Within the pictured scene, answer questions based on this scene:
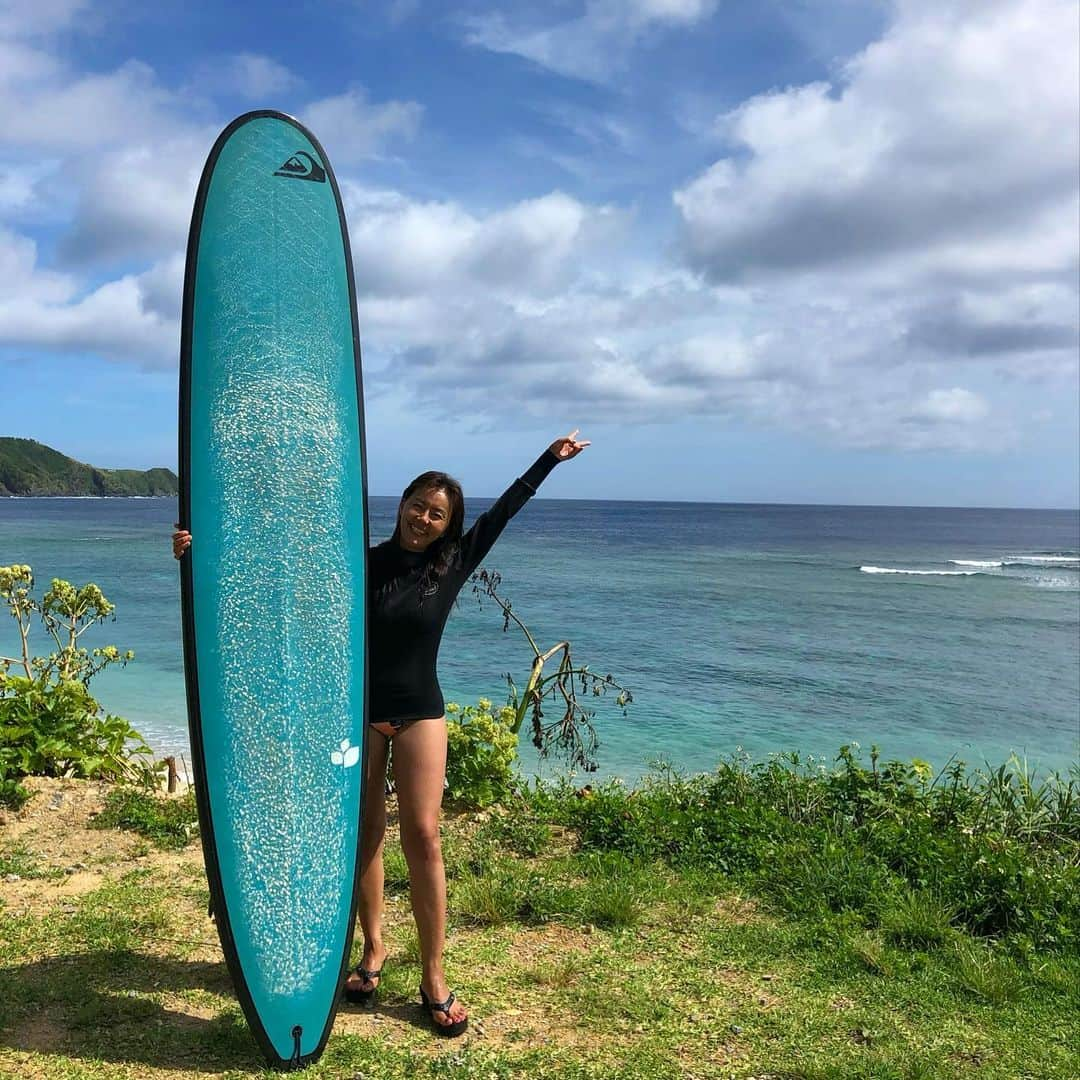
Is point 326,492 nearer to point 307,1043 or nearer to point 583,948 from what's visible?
point 307,1043

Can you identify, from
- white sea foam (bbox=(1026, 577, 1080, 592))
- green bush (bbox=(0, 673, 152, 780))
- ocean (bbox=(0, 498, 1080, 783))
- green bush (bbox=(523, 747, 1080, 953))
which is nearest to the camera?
green bush (bbox=(523, 747, 1080, 953))

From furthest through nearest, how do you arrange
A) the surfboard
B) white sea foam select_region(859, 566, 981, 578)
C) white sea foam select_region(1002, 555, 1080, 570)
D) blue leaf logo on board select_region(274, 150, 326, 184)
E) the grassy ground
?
1. white sea foam select_region(1002, 555, 1080, 570)
2. white sea foam select_region(859, 566, 981, 578)
3. blue leaf logo on board select_region(274, 150, 326, 184)
4. the surfboard
5. the grassy ground

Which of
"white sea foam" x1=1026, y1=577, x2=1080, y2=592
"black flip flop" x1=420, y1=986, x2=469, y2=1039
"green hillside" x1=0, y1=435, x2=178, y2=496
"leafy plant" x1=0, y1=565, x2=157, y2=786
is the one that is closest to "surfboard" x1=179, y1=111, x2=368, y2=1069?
"black flip flop" x1=420, y1=986, x2=469, y2=1039

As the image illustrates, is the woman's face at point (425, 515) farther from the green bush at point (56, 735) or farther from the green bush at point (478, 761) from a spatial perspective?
the green bush at point (56, 735)

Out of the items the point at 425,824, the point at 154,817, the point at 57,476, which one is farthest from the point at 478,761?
the point at 57,476

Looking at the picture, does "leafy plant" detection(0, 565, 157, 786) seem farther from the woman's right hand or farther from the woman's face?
the woman's face

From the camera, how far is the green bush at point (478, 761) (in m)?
4.89

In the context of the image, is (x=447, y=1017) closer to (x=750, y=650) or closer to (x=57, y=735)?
(x=57, y=735)

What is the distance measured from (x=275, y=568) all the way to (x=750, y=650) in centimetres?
1873

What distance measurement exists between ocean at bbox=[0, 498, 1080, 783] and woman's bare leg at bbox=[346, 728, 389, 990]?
3.17 m

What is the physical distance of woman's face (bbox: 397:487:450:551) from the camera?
2.93m

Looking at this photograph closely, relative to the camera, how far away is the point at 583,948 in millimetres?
3520

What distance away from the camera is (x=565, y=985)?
127 inches

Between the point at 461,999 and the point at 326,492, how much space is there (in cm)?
178
